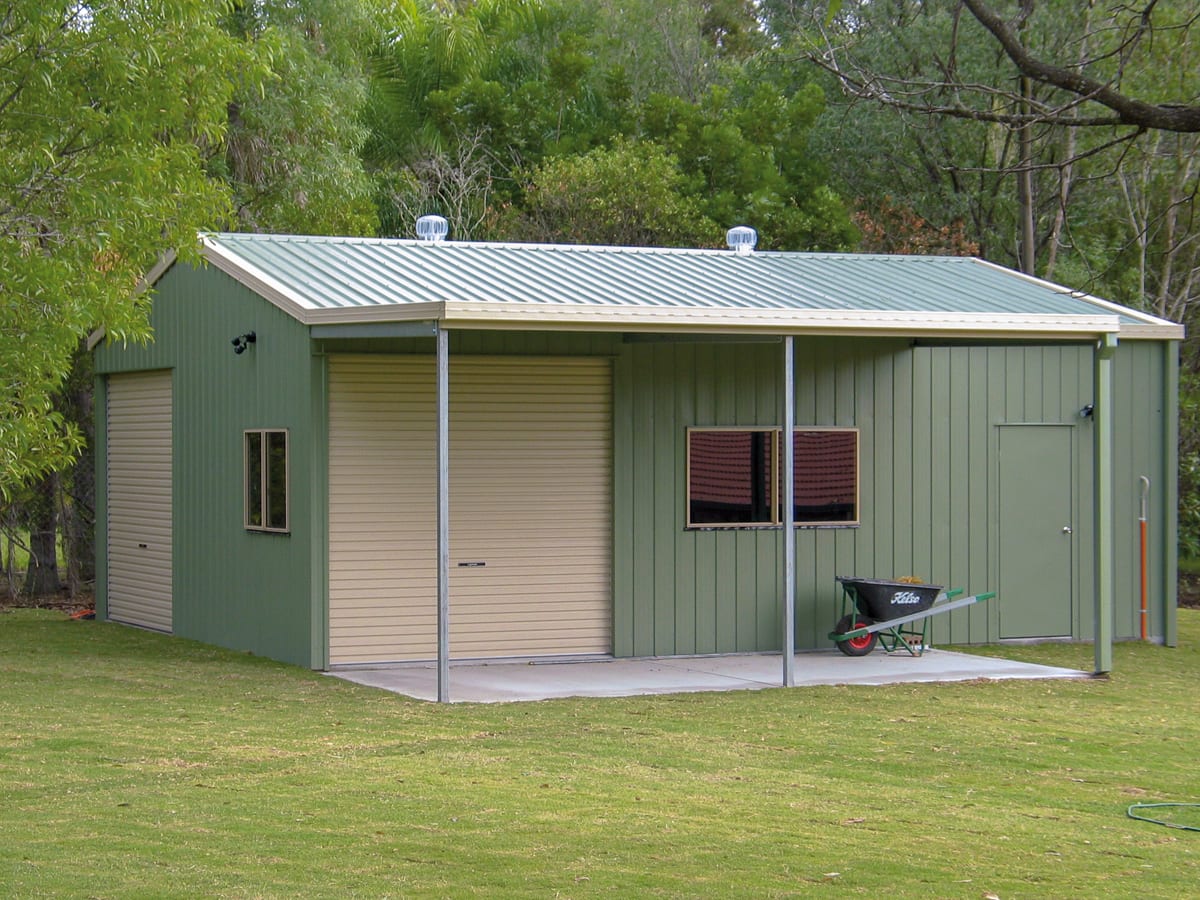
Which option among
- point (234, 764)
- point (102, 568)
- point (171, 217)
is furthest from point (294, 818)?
point (102, 568)

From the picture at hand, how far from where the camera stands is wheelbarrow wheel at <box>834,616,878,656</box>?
1407 cm

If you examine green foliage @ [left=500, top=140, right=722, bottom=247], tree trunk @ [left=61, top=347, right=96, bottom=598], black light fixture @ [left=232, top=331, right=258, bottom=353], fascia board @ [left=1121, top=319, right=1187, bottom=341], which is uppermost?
green foliage @ [left=500, top=140, right=722, bottom=247]

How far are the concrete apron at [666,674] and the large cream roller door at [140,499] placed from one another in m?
3.72

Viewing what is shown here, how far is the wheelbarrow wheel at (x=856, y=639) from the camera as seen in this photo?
46.2 ft

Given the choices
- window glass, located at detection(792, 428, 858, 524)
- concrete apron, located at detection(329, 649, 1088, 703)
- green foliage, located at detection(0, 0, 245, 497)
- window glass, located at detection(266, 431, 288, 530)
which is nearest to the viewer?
green foliage, located at detection(0, 0, 245, 497)

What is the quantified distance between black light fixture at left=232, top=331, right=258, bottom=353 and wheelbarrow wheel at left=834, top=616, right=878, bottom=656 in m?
5.47

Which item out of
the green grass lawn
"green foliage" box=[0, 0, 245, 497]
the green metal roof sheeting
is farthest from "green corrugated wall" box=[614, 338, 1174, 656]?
"green foliage" box=[0, 0, 245, 497]

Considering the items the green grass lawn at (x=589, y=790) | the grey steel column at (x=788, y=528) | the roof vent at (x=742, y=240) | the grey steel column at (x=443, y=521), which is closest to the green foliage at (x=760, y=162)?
the roof vent at (x=742, y=240)

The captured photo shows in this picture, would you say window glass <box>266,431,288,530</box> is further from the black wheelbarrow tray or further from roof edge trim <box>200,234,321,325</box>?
the black wheelbarrow tray

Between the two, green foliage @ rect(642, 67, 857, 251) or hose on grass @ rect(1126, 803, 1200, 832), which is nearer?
hose on grass @ rect(1126, 803, 1200, 832)

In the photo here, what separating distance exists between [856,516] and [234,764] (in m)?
7.49

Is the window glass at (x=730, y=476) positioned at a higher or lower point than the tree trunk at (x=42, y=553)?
higher

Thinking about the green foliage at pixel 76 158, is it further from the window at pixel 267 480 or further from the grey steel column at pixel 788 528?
the grey steel column at pixel 788 528

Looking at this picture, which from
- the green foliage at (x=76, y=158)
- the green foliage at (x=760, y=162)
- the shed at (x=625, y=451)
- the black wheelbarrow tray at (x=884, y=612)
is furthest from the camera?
the green foliage at (x=760, y=162)
